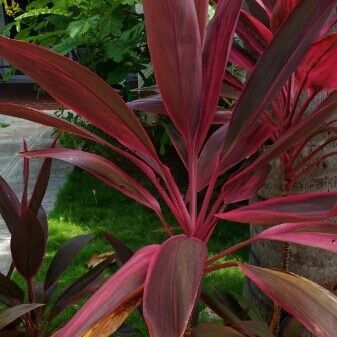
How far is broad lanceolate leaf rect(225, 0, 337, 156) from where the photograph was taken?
1161mm

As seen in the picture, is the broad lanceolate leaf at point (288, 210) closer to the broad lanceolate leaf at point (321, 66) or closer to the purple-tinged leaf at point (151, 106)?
the broad lanceolate leaf at point (321, 66)

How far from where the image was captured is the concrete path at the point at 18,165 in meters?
4.62

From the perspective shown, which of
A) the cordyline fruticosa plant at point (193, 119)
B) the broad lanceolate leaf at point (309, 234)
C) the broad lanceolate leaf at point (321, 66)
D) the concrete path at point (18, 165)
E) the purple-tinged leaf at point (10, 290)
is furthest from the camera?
the concrete path at point (18, 165)

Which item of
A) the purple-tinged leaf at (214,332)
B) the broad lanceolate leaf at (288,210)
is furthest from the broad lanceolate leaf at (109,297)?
the purple-tinged leaf at (214,332)

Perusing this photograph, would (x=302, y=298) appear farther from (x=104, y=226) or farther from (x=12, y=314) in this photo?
(x=104, y=226)

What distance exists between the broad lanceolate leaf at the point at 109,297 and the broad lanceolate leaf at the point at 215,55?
29 centimetres

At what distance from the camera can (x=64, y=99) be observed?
1.28m

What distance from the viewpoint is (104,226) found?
4.86 m

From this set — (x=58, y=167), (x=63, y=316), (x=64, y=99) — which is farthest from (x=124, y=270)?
(x=58, y=167)

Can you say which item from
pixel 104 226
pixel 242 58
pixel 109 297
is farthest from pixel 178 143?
pixel 104 226

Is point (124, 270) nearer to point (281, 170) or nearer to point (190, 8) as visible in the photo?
point (190, 8)

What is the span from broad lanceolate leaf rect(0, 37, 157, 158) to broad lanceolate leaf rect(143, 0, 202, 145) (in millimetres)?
93

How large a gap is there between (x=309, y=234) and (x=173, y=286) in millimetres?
341

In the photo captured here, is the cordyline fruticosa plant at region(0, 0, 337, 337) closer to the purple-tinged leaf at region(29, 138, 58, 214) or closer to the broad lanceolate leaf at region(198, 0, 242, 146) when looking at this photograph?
the broad lanceolate leaf at region(198, 0, 242, 146)
